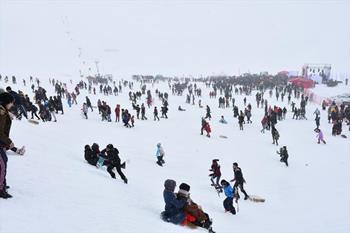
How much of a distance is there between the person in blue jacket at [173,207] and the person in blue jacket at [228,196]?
12.2 ft

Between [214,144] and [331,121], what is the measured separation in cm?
1536

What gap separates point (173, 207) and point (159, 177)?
665 centimetres

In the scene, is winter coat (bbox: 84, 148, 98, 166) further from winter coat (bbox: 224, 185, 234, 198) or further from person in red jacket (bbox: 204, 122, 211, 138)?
person in red jacket (bbox: 204, 122, 211, 138)

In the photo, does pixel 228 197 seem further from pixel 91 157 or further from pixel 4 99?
pixel 4 99

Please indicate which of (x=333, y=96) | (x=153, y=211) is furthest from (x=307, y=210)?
(x=333, y=96)

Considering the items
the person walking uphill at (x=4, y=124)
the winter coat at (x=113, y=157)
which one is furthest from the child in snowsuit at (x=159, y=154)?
the person walking uphill at (x=4, y=124)

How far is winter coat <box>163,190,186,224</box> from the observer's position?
8391 millimetres

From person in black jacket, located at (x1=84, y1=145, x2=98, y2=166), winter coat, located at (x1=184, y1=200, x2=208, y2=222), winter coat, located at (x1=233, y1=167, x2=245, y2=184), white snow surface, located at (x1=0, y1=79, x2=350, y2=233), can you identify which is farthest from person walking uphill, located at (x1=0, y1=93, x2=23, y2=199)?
winter coat, located at (x1=233, y1=167, x2=245, y2=184)

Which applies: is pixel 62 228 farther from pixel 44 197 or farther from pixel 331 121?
pixel 331 121

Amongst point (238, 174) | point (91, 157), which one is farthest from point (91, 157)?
point (238, 174)

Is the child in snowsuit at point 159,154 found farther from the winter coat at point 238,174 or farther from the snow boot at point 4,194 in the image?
the snow boot at point 4,194

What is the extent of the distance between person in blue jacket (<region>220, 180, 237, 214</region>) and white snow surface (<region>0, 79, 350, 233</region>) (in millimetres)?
249

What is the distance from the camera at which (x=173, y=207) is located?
335 inches

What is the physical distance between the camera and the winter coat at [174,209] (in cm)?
839
